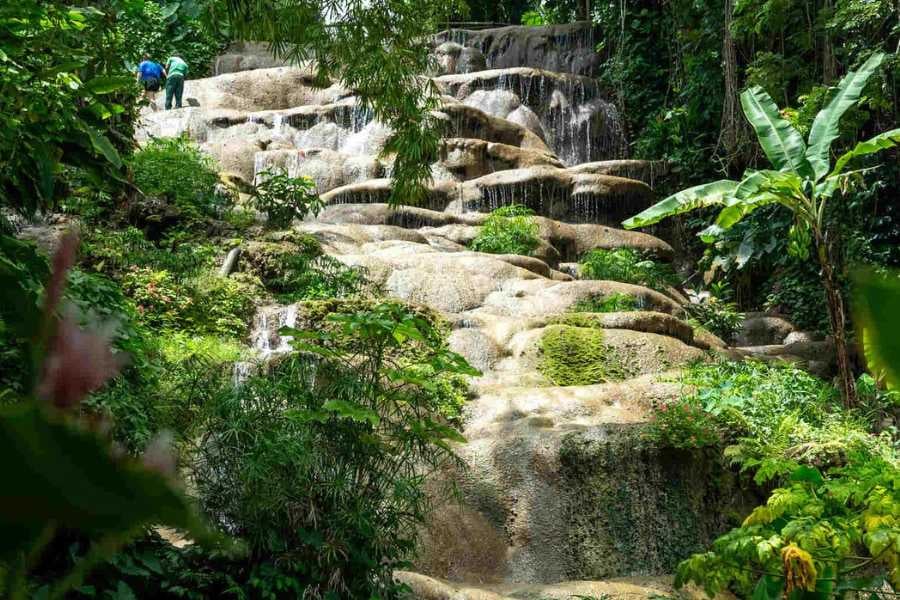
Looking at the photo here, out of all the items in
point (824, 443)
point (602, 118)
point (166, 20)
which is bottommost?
point (824, 443)

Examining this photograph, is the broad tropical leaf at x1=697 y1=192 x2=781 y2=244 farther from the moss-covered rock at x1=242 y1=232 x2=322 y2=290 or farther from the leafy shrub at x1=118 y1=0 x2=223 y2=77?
the leafy shrub at x1=118 y1=0 x2=223 y2=77

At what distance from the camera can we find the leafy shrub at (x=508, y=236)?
13.6 m

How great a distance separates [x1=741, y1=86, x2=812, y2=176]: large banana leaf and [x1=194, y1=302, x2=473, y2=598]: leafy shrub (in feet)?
19.8

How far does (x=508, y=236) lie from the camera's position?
13.8 m

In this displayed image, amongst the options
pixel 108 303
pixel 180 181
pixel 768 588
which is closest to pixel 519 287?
pixel 180 181

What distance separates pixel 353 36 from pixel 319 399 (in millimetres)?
4586

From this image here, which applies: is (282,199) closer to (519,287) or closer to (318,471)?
(519,287)

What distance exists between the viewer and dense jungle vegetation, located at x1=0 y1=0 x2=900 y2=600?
0.36 metres

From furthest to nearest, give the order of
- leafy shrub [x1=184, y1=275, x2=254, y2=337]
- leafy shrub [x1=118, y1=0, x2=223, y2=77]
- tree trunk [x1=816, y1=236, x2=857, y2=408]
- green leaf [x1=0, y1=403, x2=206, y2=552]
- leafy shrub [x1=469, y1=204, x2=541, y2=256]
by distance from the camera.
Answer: leafy shrub [x1=118, y1=0, x2=223, y2=77], leafy shrub [x1=469, y1=204, x2=541, y2=256], leafy shrub [x1=184, y1=275, x2=254, y2=337], tree trunk [x1=816, y1=236, x2=857, y2=408], green leaf [x1=0, y1=403, x2=206, y2=552]

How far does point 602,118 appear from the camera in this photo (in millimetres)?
20078

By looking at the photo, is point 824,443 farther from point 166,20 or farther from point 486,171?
point 166,20

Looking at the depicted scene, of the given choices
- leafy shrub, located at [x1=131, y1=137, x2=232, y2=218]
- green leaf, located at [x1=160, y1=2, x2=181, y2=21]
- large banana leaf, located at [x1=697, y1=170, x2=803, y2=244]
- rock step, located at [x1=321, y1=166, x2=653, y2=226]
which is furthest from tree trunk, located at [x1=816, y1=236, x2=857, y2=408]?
green leaf, located at [x1=160, y1=2, x2=181, y2=21]

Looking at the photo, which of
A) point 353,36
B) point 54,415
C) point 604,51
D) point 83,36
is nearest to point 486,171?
point 604,51

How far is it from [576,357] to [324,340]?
3.67m
